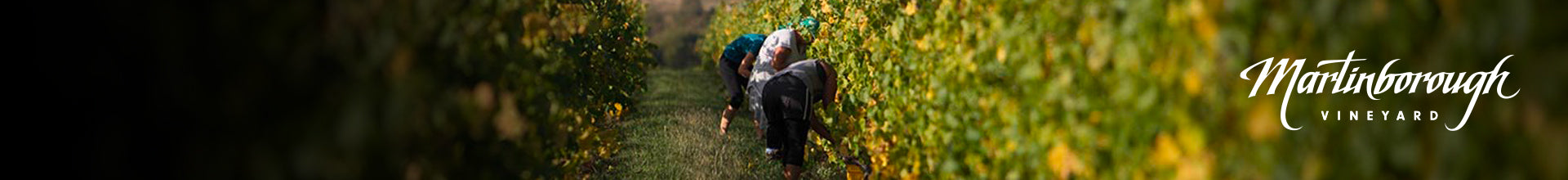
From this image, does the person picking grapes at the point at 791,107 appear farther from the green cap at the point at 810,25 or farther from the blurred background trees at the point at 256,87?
the blurred background trees at the point at 256,87

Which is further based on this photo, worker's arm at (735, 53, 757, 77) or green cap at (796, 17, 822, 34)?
green cap at (796, 17, 822, 34)

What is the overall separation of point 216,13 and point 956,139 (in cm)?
227

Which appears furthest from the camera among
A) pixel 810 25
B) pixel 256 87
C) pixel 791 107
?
pixel 810 25

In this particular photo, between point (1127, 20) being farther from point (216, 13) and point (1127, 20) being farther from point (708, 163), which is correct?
point (708, 163)

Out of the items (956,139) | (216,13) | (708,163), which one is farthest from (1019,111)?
(708,163)

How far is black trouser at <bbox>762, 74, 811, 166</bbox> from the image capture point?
595cm

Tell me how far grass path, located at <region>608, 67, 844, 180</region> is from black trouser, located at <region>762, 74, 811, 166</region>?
22.0 inches

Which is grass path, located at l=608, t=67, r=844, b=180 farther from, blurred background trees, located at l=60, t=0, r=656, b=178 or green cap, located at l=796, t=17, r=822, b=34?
blurred background trees, located at l=60, t=0, r=656, b=178

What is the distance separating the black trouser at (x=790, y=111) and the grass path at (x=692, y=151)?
0.56 m

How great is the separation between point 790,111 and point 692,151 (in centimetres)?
166

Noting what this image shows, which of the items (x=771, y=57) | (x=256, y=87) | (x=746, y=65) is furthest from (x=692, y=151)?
(x=256, y=87)

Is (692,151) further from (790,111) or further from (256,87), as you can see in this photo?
(256,87)

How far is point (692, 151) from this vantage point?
298 inches

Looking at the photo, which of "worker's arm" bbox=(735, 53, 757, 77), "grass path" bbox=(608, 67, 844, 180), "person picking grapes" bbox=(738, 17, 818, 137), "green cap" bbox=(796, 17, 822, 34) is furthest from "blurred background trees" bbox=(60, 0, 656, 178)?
"green cap" bbox=(796, 17, 822, 34)
